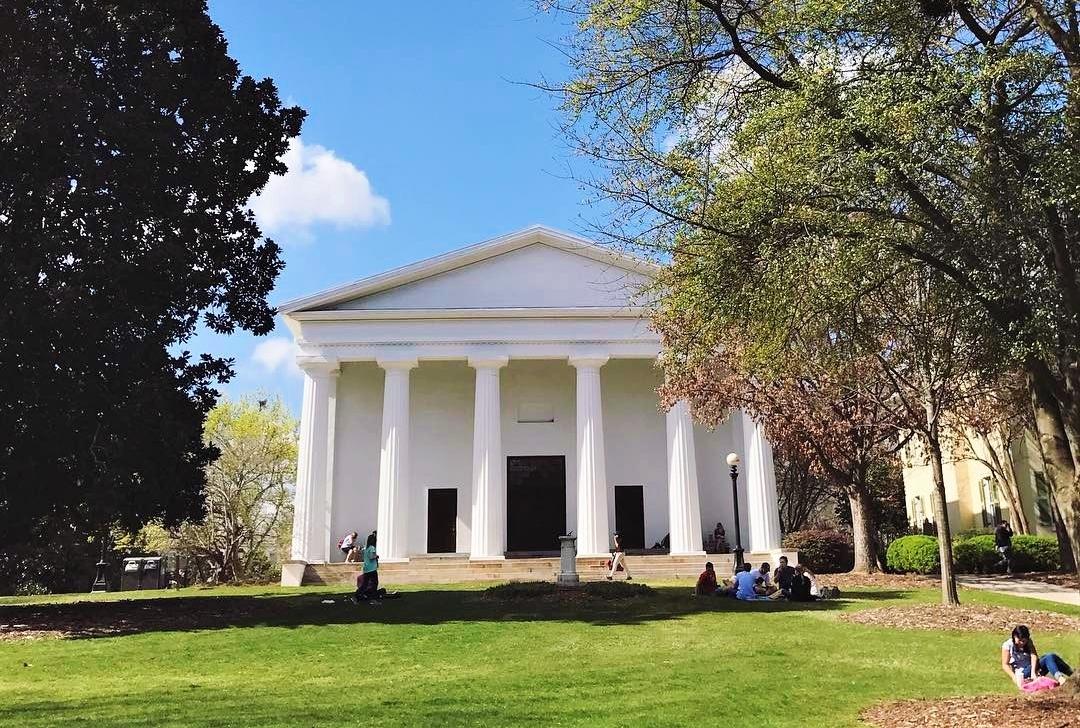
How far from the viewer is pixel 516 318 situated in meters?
32.3

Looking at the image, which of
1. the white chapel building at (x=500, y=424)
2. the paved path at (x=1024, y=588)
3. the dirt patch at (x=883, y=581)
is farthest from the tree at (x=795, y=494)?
the paved path at (x=1024, y=588)

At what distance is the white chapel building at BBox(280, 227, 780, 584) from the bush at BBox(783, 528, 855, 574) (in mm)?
1097

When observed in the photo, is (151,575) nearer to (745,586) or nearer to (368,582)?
(368,582)

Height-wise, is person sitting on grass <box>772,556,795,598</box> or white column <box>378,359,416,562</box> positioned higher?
white column <box>378,359,416,562</box>

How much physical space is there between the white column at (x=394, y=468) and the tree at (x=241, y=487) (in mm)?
11427

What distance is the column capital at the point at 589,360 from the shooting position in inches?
1261

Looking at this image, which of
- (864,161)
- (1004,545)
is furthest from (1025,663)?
(1004,545)

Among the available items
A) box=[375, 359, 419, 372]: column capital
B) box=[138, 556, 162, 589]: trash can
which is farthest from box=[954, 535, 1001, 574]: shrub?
box=[138, 556, 162, 589]: trash can

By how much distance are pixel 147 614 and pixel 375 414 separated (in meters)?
18.3

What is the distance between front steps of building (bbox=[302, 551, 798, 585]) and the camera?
28.0m

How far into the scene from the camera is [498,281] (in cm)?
3388

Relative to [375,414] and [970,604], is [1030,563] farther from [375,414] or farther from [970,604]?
[375,414]

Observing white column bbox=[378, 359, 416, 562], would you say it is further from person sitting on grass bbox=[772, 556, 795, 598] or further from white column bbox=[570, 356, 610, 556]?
person sitting on grass bbox=[772, 556, 795, 598]

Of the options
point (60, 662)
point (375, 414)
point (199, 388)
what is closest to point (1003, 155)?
point (60, 662)
